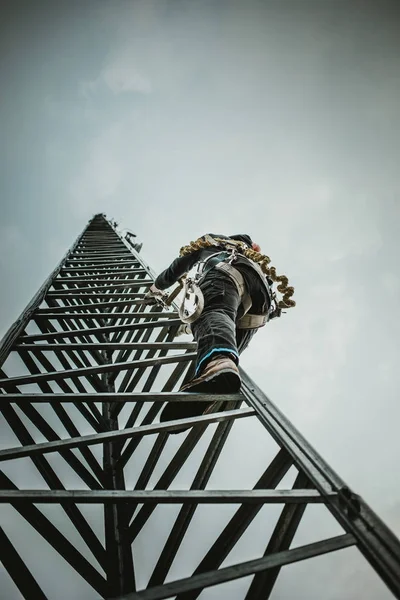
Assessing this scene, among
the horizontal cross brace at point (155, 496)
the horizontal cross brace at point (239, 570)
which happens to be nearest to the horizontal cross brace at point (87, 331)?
the horizontal cross brace at point (155, 496)

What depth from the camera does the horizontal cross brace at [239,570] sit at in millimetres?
1305

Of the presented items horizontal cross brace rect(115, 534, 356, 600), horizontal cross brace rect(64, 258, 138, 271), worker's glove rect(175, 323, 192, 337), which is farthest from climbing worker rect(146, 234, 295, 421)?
horizontal cross brace rect(64, 258, 138, 271)

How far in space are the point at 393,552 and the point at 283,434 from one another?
30.0 inches

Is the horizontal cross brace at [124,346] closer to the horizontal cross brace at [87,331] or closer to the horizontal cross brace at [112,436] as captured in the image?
the horizontal cross brace at [87,331]

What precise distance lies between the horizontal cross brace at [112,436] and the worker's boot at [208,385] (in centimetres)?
12

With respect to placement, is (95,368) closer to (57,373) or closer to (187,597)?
(57,373)

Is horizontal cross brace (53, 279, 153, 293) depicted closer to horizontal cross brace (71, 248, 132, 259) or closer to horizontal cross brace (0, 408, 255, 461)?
horizontal cross brace (71, 248, 132, 259)

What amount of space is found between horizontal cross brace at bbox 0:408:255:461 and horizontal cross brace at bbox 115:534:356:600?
0.86 meters

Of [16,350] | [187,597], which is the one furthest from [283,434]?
[16,350]

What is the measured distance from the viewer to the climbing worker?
225cm

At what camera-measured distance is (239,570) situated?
1.35 m

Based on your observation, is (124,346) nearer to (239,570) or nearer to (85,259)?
(239,570)

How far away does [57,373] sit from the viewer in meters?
2.84

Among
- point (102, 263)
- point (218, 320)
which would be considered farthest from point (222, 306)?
point (102, 263)
